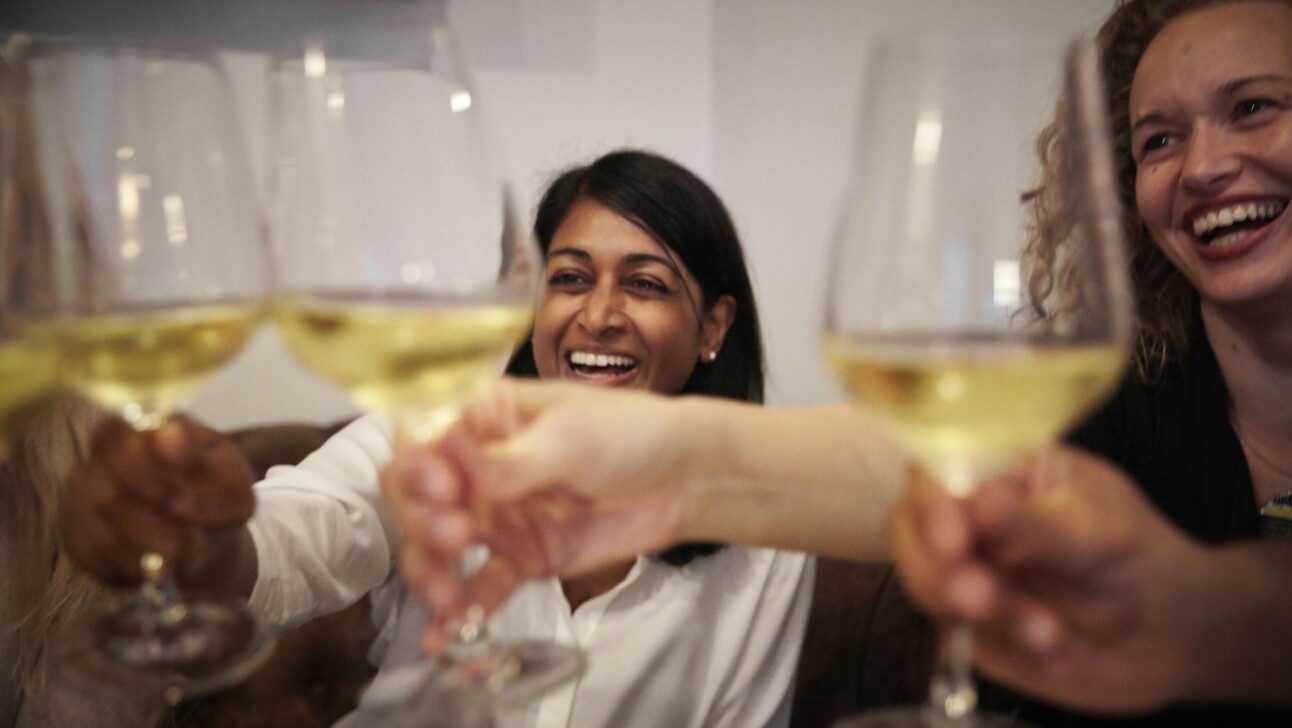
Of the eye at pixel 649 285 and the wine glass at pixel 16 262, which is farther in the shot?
the eye at pixel 649 285

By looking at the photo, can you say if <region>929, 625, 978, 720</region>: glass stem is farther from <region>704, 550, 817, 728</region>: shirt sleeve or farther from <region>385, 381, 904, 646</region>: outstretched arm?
<region>704, 550, 817, 728</region>: shirt sleeve

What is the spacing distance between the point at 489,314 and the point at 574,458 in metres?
0.16

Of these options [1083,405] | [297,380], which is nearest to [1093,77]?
[1083,405]

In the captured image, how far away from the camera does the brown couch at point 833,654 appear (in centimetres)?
149

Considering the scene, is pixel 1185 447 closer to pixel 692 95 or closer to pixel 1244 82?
pixel 1244 82

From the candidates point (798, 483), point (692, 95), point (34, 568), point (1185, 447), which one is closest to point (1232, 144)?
point (1185, 447)

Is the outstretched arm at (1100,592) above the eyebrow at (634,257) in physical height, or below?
below

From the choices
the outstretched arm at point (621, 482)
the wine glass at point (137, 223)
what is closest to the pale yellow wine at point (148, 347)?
the wine glass at point (137, 223)

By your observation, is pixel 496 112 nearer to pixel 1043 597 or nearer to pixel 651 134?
pixel 651 134

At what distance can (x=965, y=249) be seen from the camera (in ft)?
1.43

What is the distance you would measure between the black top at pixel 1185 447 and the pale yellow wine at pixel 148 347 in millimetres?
832

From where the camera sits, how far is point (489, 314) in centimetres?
52

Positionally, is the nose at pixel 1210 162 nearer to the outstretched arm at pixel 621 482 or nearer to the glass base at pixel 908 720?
the outstretched arm at pixel 621 482

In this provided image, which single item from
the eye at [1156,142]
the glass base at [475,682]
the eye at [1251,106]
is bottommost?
the glass base at [475,682]
